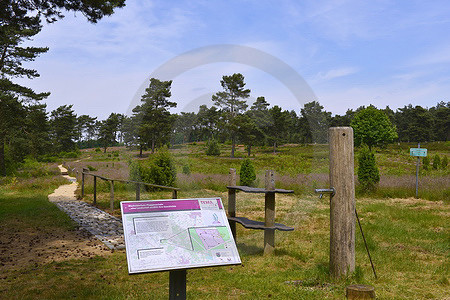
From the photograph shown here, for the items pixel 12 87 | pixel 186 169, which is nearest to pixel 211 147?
pixel 186 169

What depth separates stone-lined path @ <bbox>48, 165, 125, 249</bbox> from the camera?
817 centimetres

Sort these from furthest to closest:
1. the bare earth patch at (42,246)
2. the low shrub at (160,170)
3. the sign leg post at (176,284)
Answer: the low shrub at (160,170) → the bare earth patch at (42,246) → the sign leg post at (176,284)

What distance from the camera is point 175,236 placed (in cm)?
348

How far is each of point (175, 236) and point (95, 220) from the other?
26.3 ft

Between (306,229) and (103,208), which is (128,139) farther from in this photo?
(306,229)

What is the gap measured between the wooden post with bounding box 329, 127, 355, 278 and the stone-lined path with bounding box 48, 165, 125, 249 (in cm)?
437

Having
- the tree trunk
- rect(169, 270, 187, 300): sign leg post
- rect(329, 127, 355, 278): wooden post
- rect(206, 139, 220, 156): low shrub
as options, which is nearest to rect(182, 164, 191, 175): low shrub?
rect(206, 139, 220, 156): low shrub

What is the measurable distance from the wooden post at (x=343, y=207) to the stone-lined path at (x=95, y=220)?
437 centimetres

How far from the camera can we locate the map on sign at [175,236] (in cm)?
324

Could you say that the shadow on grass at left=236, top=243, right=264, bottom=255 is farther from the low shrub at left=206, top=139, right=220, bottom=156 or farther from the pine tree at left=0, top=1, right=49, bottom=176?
the pine tree at left=0, top=1, right=49, bottom=176

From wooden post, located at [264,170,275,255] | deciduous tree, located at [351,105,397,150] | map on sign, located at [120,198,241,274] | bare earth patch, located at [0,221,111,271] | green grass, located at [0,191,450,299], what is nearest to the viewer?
map on sign, located at [120,198,241,274]

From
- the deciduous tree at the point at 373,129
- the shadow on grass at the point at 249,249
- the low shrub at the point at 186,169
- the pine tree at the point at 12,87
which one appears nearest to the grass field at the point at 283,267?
the shadow on grass at the point at 249,249

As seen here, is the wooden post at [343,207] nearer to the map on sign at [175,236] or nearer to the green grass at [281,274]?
the green grass at [281,274]

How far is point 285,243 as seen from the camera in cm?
757
